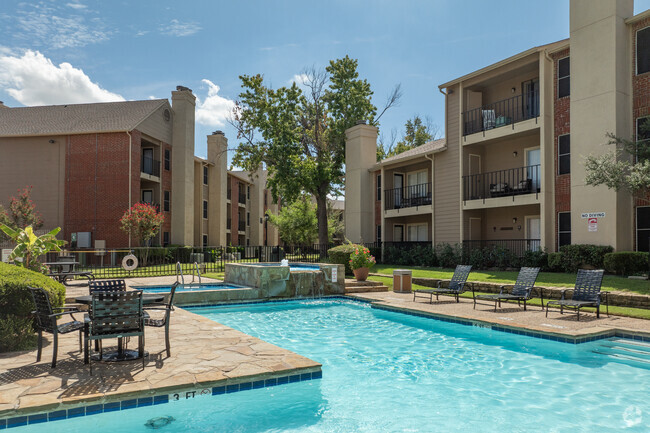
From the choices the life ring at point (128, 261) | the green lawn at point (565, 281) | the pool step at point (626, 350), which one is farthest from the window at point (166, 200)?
the pool step at point (626, 350)

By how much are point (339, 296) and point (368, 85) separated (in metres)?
22.9

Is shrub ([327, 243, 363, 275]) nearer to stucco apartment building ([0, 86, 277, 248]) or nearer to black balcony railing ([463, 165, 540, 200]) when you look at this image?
black balcony railing ([463, 165, 540, 200])

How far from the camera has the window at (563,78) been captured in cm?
1914

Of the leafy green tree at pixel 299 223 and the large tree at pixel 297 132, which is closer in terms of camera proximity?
the large tree at pixel 297 132

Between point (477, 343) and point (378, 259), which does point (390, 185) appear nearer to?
point (378, 259)

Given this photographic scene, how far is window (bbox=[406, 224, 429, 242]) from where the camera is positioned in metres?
28.4

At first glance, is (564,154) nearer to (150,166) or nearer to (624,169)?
(624,169)

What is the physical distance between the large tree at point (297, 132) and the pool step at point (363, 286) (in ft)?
51.5

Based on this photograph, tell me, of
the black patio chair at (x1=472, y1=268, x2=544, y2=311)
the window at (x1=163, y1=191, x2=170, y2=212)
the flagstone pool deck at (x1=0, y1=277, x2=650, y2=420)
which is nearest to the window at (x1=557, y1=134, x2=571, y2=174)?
the black patio chair at (x1=472, y1=268, x2=544, y2=311)

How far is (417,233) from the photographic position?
95.0 ft

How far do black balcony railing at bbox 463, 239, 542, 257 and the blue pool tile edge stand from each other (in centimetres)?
1679

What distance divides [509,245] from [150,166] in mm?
24277

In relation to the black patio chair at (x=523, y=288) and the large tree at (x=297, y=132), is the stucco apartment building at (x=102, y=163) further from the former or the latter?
the black patio chair at (x=523, y=288)

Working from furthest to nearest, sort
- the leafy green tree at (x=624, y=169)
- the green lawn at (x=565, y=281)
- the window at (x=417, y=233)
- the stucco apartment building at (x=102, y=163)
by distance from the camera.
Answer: the stucco apartment building at (x=102, y=163) < the window at (x=417, y=233) < the leafy green tree at (x=624, y=169) < the green lawn at (x=565, y=281)
